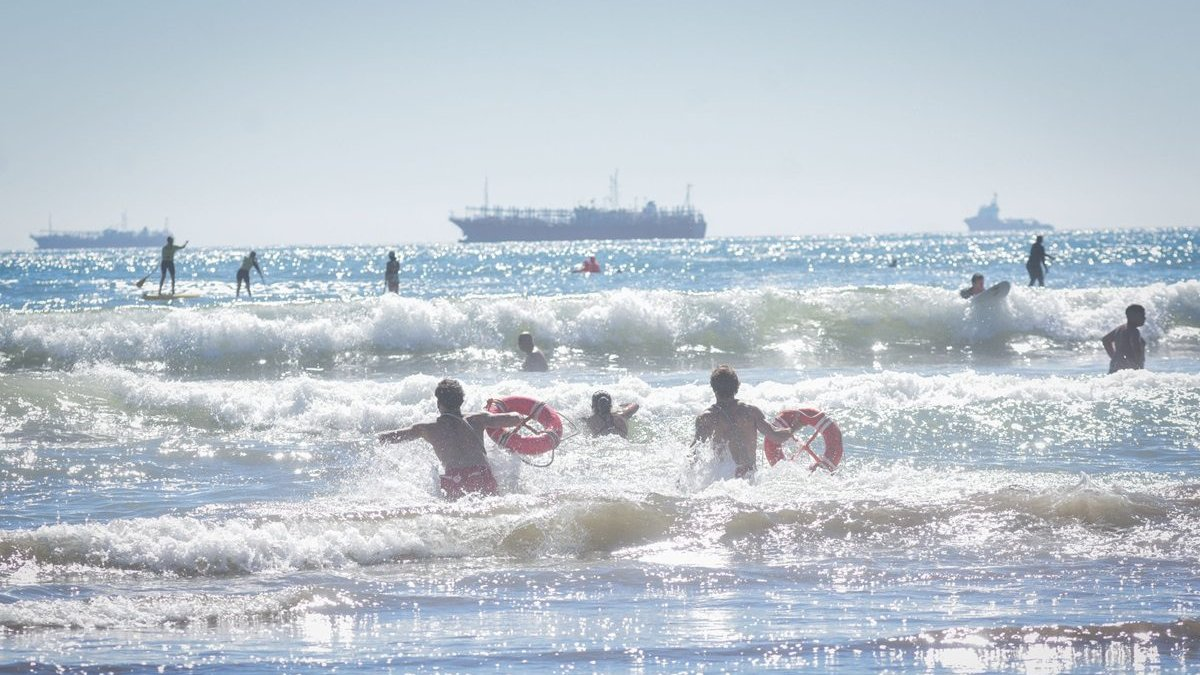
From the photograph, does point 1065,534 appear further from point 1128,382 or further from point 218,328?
point 218,328

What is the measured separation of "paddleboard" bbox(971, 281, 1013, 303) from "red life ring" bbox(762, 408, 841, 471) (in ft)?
52.9

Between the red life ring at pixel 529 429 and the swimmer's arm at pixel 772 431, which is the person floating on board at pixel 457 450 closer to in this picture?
the red life ring at pixel 529 429

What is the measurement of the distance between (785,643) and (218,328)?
1857cm

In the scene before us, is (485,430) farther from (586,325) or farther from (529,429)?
(586,325)

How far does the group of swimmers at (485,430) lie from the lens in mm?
8562

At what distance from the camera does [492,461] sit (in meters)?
9.38

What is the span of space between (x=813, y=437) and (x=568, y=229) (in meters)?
121

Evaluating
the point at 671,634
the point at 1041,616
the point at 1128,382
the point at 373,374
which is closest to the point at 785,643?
the point at 671,634

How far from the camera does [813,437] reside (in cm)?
941

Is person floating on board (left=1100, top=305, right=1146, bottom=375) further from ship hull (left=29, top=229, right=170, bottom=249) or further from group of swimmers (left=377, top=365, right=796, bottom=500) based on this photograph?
ship hull (left=29, top=229, right=170, bottom=249)

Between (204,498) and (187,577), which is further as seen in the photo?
(204,498)

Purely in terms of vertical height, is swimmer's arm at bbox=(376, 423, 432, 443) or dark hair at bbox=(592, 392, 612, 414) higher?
dark hair at bbox=(592, 392, 612, 414)

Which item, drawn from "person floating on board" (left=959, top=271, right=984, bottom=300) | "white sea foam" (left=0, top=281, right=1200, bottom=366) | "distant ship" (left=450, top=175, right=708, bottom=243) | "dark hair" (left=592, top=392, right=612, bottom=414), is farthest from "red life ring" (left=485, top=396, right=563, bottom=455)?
"distant ship" (left=450, top=175, right=708, bottom=243)

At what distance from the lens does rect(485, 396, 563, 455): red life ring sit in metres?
9.38
